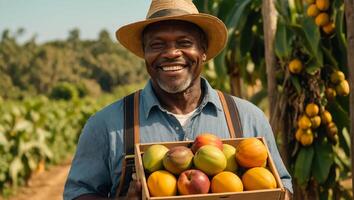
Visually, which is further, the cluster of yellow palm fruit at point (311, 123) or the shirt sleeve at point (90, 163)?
the cluster of yellow palm fruit at point (311, 123)

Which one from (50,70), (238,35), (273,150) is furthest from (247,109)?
(50,70)

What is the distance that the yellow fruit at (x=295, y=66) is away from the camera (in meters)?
3.68

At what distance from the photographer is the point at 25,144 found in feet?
36.0

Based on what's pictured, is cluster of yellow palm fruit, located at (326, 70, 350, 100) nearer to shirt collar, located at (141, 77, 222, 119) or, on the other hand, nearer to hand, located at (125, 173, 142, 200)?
shirt collar, located at (141, 77, 222, 119)

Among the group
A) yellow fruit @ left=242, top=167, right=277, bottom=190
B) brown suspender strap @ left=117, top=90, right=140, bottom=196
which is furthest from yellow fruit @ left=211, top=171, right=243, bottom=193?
brown suspender strap @ left=117, top=90, right=140, bottom=196

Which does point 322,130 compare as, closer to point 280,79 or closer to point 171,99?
point 280,79

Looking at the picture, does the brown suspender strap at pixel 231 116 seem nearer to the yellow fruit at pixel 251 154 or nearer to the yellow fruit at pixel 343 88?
the yellow fruit at pixel 251 154

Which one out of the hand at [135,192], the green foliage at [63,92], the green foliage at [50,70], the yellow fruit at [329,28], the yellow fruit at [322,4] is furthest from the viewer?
the green foliage at [50,70]

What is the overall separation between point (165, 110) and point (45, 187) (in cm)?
950

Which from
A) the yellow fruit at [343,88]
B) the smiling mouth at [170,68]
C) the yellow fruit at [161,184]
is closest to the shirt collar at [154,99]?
the smiling mouth at [170,68]

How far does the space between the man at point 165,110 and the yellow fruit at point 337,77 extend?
1612 millimetres

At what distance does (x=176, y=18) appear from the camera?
211cm

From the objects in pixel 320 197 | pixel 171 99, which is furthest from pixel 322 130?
pixel 171 99

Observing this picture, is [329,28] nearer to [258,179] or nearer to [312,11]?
[312,11]
